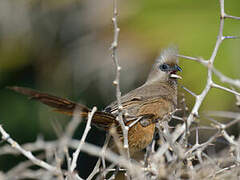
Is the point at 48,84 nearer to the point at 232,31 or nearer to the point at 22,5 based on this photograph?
the point at 22,5

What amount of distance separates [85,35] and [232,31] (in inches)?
118

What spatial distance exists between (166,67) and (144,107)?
1.02m

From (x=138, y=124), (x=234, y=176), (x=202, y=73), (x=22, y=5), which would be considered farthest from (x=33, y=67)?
(x=234, y=176)

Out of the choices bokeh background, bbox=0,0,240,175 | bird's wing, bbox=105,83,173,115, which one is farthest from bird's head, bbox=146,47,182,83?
bokeh background, bbox=0,0,240,175

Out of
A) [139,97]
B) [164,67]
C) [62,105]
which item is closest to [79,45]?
[164,67]

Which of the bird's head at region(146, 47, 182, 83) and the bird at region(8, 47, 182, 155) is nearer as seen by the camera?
the bird at region(8, 47, 182, 155)

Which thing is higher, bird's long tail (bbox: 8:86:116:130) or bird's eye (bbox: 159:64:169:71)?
bird's long tail (bbox: 8:86:116:130)

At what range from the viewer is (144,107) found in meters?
4.23

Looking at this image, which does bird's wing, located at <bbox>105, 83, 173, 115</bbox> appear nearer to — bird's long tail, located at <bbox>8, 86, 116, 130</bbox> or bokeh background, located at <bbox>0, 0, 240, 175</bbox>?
bird's long tail, located at <bbox>8, 86, 116, 130</bbox>

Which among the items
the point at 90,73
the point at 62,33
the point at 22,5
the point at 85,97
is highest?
the point at 22,5

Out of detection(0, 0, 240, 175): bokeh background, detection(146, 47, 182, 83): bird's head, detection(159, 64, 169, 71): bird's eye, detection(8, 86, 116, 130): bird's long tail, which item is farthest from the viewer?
detection(0, 0, 240, 175): bokeh background

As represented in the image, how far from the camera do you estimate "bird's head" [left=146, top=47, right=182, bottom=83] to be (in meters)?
4.97

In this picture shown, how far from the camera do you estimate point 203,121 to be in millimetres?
6395

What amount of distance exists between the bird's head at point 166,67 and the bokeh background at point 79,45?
153 cm
